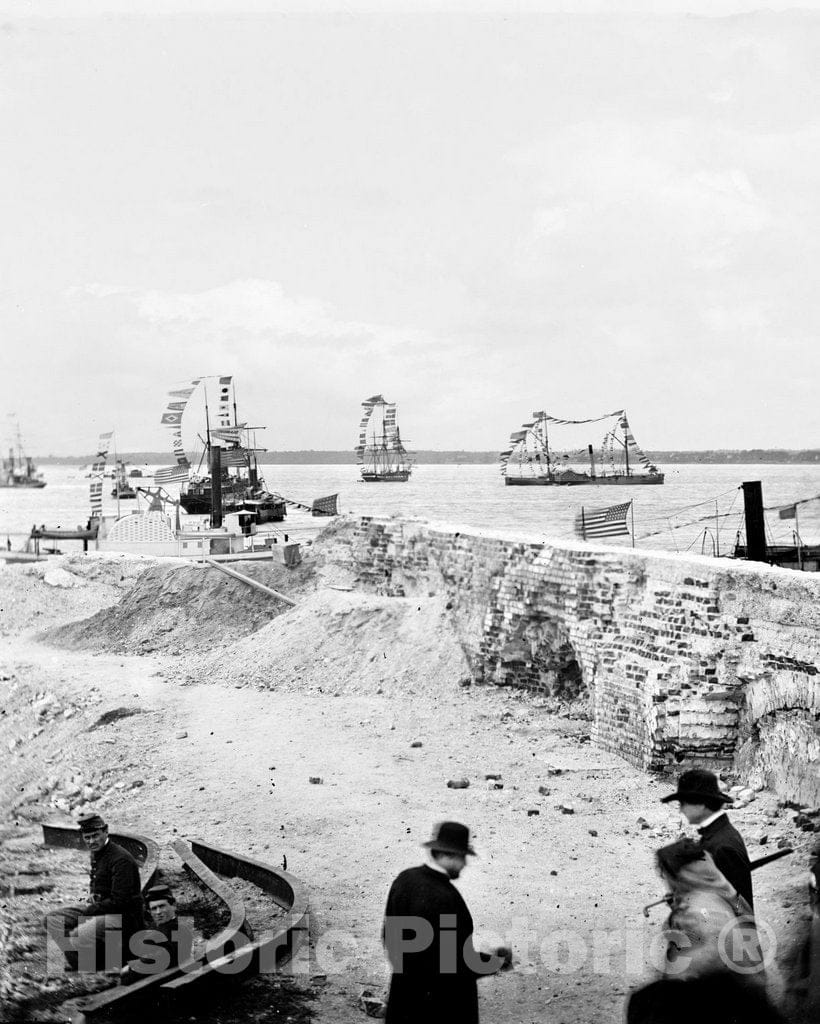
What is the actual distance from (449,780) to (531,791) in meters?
0.77

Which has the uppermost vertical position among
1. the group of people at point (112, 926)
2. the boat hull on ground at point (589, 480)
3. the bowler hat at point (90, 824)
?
the boat hull on ground at point (589, 480)

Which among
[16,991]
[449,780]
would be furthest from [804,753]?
[16,991]

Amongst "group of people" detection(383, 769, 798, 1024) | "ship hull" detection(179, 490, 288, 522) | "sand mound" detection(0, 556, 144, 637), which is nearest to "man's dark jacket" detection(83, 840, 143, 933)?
"group of people" detection(383, 769, 798, 1024)

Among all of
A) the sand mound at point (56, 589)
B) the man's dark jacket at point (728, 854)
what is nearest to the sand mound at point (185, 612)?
the sand mound at point (56, 589)

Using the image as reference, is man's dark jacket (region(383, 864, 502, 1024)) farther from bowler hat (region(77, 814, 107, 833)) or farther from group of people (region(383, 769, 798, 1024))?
bowler hat (region(77, 814, 107, 833))

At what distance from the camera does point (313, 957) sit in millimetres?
5480

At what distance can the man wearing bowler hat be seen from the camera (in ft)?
13.3

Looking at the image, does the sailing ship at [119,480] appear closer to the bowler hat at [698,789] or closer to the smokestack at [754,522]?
the smokestack at [754,522]

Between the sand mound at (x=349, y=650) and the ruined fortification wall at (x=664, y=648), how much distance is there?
0.60 meters

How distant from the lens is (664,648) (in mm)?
8734

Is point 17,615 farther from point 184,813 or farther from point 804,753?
point 804,753

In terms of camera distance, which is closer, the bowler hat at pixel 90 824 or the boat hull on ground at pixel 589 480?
the bowler hat at pixel 90 824

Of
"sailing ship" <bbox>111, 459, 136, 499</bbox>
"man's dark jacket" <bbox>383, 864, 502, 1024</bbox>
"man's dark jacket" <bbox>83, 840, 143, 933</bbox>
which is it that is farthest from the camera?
"sailing ship" <bbox>111, 459, 136, 499</bbox>

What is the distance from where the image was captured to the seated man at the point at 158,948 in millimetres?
4797
